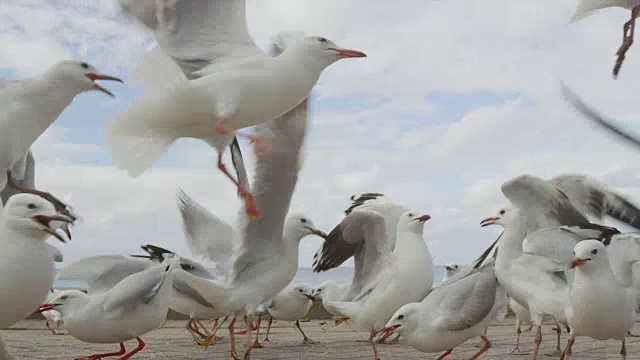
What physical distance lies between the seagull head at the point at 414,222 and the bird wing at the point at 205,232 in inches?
40.4

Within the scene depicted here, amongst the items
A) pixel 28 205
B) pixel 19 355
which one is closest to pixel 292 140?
pixel 28 205

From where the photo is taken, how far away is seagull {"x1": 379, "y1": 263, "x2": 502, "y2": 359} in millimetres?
2947

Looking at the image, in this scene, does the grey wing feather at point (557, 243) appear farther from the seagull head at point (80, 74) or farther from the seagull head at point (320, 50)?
the seagull head at point (80, 74)

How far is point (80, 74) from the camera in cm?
255

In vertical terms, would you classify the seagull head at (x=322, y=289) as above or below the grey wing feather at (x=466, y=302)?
below

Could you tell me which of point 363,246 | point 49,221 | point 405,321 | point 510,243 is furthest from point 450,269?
point 49,221

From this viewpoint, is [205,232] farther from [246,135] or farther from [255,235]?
[246,135]

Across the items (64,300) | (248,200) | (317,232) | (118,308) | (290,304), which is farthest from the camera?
(290,304)

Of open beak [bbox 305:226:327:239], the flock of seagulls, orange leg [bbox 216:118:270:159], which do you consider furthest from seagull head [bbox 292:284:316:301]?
orange leg [bbox 216:118:270:159]

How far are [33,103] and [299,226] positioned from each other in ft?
5.52

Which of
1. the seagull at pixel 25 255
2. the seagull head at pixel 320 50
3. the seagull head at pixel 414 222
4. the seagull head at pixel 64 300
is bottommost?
the seagull head at pixel 414 222

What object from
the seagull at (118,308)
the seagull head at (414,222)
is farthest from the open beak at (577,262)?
the seagull at (118,308)

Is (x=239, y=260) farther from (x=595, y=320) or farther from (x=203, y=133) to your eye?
(x=595, y=320)

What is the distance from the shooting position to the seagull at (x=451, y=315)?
295 centimetres
